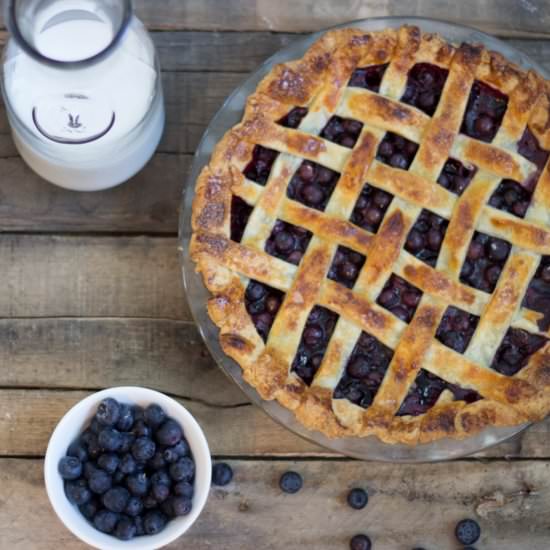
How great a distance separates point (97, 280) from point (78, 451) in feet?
1.22

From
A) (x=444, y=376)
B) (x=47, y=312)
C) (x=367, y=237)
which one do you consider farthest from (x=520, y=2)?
(x=47, y=312)

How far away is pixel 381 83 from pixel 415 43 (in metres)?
0.10

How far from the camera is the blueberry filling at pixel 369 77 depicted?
6.02 feet

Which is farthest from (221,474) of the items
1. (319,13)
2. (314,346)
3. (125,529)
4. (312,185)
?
(319,13)

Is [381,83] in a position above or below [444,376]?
above

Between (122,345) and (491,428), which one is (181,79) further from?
(491,428)

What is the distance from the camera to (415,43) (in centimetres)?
182

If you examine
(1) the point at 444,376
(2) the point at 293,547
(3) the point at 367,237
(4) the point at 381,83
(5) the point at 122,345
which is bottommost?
(2) the point at 293,547

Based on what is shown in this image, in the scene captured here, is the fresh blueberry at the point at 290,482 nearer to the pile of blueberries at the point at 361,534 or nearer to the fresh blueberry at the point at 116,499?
the pile of blueberries at the point at 361,534

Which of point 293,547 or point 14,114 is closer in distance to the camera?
point 14,114

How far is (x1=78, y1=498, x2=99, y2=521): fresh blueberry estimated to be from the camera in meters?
1.87

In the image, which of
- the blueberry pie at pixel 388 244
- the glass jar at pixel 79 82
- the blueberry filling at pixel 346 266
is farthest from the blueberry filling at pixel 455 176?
the glass jar at pixel 79 82

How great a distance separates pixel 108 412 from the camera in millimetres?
1844

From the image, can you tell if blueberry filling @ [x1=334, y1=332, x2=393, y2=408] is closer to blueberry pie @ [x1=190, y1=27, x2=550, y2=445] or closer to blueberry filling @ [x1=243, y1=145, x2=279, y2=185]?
blueberry pie @ [x1=190, y1=27, x2=550, y2=445]
